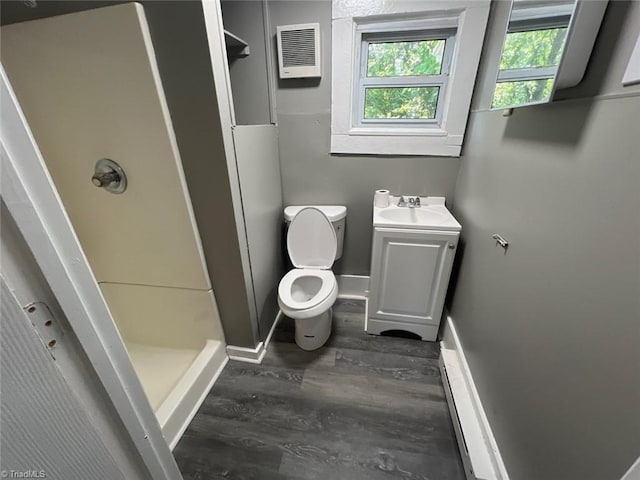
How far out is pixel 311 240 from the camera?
5.95 feet

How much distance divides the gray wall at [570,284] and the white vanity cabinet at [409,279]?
1.09 feet

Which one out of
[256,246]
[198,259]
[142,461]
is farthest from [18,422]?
[256,246]

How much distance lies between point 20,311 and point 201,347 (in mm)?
1403

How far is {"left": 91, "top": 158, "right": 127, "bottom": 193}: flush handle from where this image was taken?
1.16 metres

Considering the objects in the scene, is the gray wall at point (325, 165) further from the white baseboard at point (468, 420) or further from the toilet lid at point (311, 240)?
the white baseboard at point (468, 420)

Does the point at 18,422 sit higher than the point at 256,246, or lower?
higher

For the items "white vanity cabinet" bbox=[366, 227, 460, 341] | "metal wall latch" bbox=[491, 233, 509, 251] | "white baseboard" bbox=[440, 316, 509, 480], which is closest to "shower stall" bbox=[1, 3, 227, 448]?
"white vanity cabinet" bbox=[366, 227, 460, 341]

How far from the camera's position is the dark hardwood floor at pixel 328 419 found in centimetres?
112

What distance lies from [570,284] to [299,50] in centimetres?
174

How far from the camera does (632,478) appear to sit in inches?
20.1

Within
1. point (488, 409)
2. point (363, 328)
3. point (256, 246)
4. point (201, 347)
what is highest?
point (256, 246)

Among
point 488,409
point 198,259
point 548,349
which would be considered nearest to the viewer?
point 548,349

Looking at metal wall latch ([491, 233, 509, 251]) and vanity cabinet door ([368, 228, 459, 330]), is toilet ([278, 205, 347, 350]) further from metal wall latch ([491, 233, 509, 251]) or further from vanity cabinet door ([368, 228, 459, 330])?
metal wall latch ([491, 233, 509, 251])

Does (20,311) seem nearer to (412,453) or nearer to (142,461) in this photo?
(142,461)
